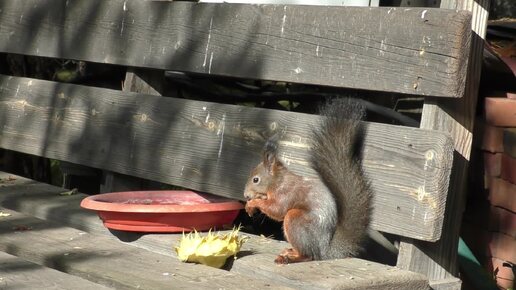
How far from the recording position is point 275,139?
11.4 ft

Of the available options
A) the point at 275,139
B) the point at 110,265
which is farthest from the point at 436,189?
the point at 110,265

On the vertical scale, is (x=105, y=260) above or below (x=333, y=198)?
below

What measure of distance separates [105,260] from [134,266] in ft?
0.46

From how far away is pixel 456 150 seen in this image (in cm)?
311

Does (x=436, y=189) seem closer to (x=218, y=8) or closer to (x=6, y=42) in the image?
(x=218, y=8)

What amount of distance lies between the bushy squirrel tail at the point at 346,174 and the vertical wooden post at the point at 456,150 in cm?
18

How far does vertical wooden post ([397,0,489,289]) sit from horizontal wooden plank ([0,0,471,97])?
0.38 ft

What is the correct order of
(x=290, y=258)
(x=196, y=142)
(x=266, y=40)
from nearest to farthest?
(x=290, y=258), (x=266, y=40), (x=196, y=142)

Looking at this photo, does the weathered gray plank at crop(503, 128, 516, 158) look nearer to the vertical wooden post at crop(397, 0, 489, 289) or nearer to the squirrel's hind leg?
the vertical wooden post at crop(397, 0, 489, 289)

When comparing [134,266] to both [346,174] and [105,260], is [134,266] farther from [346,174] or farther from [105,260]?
[346,174]

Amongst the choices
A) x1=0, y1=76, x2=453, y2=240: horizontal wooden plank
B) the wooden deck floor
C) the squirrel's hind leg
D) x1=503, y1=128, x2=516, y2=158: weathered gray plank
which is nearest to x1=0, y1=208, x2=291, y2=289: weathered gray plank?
the wooden deck floor

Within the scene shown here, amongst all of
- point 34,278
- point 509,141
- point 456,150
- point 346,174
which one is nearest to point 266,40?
point 346,174

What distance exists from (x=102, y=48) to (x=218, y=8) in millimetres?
842

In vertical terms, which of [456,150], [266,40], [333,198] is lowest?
[333,198]
